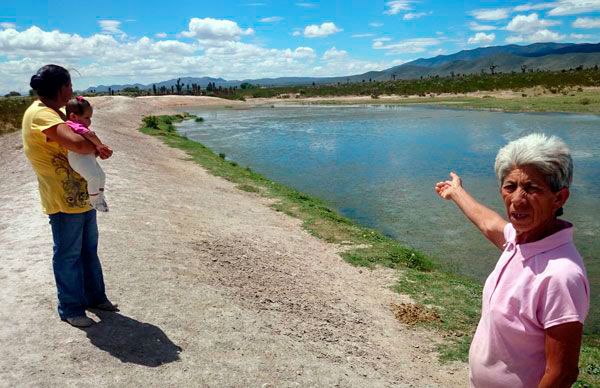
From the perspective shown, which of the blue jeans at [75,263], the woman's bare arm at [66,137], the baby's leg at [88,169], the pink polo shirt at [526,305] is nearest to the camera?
the pink polo shirt at [526,305]

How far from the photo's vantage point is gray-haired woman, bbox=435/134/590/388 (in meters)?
2.21

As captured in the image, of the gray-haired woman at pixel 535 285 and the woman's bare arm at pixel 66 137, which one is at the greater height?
the woman's bare arm at pixel 66 137

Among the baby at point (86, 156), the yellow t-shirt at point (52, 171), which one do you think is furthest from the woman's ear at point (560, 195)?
the yellow t-shirt at point (52, 171)

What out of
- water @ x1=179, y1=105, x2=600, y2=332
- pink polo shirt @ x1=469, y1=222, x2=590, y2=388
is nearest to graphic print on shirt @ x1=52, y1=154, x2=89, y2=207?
pink polo shirt @ x1=469, y1=222, x2=590, y2=388

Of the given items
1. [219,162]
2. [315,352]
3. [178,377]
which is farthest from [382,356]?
[219,162]

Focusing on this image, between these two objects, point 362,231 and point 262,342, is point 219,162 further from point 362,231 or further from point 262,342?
point 262,342

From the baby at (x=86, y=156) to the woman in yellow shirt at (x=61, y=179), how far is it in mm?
73

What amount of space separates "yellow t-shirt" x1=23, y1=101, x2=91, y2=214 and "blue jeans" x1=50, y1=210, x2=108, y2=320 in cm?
12

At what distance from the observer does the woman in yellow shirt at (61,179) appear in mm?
4344

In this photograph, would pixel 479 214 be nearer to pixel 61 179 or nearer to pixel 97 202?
pixel 97 202

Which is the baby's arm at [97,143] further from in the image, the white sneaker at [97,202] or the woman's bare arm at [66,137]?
the white sneaker at [97,202]

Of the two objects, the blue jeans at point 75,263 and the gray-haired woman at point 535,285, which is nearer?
the gray-haired woman at point 535,285

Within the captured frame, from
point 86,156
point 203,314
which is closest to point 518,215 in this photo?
point 86,156

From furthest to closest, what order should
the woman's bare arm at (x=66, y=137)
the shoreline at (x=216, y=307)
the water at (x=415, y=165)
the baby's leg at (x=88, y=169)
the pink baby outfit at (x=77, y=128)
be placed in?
1. the water at (x=415, y=165)
2. the shoreline at (x=216, y=307)
3. the baby's leg at (x=88, y=169)
4. the pink baby outfit at (x=77, y=128)
5. the woman's bare arm at (x=66, y=137)
